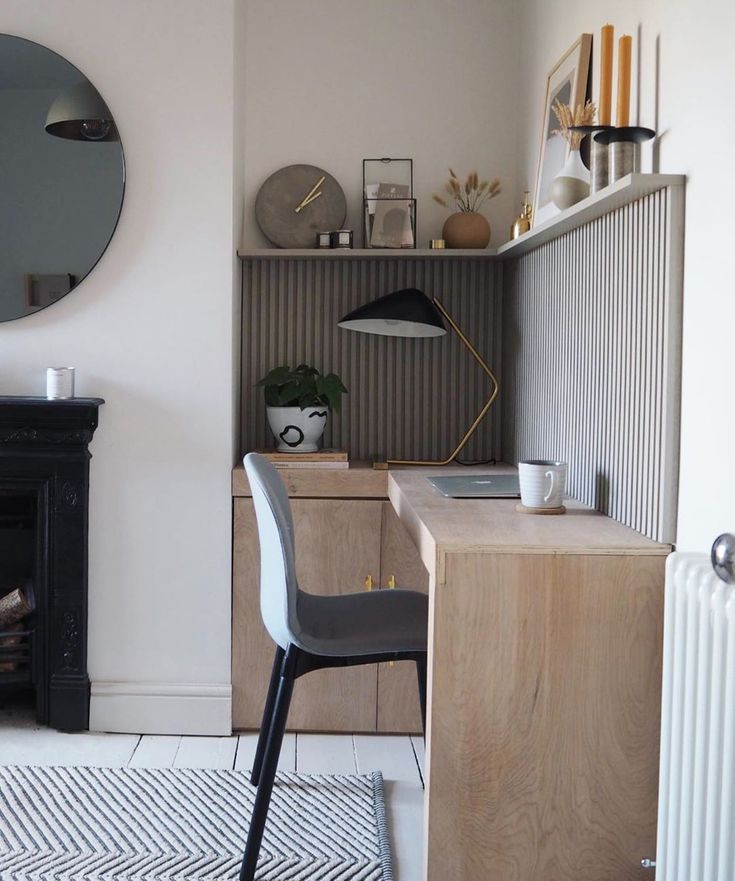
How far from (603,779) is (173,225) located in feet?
6.55

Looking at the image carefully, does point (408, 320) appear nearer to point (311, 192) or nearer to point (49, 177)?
point (311, 192)

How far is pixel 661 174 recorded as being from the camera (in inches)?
75.6

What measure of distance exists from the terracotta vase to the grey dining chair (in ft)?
4.02

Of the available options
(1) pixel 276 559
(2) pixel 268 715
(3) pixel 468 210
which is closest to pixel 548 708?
(1) pixel 276 559

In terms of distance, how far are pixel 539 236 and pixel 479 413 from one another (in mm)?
894

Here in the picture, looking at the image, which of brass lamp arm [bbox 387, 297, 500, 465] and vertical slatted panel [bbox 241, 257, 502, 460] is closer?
brass lamp arm [bbox 387, 297, 500, 465]

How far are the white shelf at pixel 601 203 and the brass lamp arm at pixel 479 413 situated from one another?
473 millimetres

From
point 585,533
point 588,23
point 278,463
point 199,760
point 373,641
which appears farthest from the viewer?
point 278,463

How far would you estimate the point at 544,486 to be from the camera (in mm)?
2240

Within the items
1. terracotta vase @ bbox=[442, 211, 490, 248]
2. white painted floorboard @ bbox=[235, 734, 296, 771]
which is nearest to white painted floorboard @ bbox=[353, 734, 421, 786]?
white painted floorboard @ bbox=[235, 734, 296, 771]

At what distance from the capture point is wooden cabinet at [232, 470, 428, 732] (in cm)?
305

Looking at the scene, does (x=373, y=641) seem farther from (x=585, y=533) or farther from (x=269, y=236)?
(x=269, y=236)

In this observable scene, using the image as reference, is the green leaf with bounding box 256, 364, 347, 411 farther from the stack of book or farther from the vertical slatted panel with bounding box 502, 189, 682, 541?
the vertical slatted panel with bounding box 502, 189, 682, 541

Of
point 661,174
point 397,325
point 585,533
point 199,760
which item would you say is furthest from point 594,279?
point 199,760
